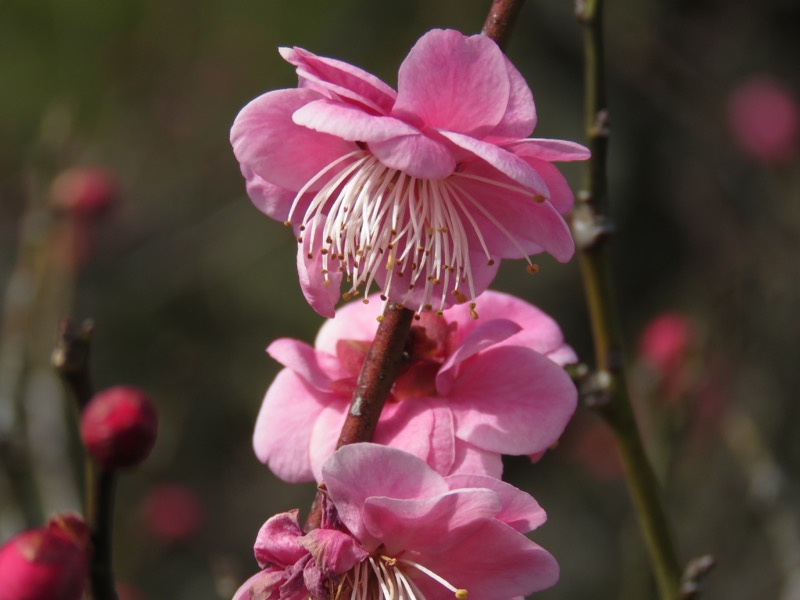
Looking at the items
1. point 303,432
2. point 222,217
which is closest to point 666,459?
point 303,432

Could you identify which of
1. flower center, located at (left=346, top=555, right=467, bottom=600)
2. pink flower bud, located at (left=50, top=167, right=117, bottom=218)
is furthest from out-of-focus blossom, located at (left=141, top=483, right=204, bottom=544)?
flower center, located at (left=346, top=555, right=467, bottom=600)

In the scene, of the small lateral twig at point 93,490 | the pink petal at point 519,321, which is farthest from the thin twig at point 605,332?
the small lateral twig at point 93,490

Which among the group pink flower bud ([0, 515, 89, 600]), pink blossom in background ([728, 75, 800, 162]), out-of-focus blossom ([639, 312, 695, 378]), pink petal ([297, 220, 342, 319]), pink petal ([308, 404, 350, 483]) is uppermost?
pink petal ([297, 220, 342, 319])

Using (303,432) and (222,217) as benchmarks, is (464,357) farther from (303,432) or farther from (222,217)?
(222,217)

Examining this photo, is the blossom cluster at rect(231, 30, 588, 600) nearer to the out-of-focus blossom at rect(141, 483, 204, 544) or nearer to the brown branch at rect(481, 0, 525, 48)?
the brown branch at rect(481, 0, 525, 48)

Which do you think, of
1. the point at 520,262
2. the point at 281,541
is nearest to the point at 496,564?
the point at 281,541

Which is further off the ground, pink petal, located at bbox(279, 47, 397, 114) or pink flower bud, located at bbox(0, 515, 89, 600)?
pink petal, located at bbox(279, 47, 397, 114)
